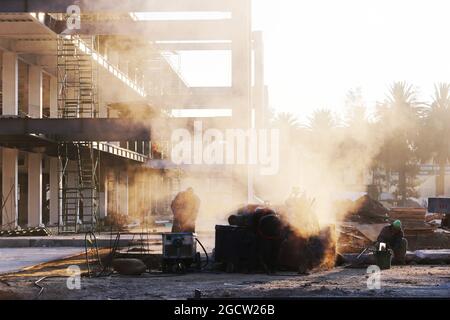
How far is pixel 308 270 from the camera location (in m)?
14.5

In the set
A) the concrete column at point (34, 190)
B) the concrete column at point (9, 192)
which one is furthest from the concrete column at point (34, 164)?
the concrete column at point (9, 192)

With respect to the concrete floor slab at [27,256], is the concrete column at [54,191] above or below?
above

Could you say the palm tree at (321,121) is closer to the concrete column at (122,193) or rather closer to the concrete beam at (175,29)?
the concrete beam at (175,29)

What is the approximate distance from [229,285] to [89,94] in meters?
23.7

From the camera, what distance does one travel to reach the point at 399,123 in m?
34.0

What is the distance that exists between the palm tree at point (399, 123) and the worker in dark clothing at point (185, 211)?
16300 millimetres

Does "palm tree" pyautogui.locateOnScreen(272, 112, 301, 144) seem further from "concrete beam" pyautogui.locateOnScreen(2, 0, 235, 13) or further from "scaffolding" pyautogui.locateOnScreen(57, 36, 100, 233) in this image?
"concrete beam" pyautogui.locateOnScreen(2, 0, 235, 13)

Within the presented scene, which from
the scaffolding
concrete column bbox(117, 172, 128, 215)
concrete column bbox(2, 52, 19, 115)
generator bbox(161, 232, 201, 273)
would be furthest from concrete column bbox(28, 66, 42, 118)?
generator bbox(161, 232, 201, 273)

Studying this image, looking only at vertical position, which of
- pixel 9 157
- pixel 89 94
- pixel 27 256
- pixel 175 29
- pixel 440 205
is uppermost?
pixel 175 29

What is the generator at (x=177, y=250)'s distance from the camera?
554 inches

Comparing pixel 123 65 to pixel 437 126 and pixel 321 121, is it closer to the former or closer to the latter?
pixel 321 121

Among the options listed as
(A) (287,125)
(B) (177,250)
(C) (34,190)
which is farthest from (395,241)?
(A) (287,125)

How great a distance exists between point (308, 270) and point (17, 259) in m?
7.17
